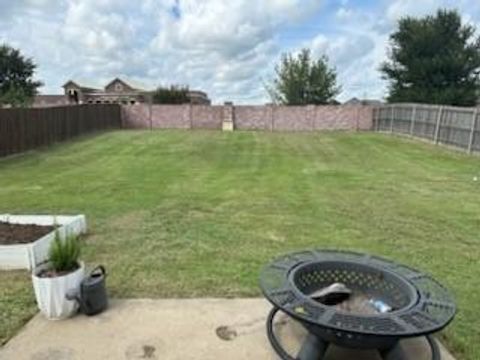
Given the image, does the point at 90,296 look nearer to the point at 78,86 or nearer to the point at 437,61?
the point at 437,61

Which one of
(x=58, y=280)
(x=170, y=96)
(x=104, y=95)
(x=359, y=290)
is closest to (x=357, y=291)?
(x=359, y=290)

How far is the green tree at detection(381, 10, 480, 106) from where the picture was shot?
26250mm

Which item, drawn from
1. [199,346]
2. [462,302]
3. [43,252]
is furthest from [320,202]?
[199,346]

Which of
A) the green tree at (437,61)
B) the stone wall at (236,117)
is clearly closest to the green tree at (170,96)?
the stone wall at (236,117)

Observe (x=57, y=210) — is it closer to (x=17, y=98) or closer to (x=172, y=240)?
(x=172, y=240)

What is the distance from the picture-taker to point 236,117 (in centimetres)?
2586

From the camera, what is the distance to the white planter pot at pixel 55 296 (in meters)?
3.07

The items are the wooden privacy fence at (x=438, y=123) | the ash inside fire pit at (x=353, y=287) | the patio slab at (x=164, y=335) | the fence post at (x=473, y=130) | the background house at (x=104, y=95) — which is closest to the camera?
the patio slab at (x=164, y=335)

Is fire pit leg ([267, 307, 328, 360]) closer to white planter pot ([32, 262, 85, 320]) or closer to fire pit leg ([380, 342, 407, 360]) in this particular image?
fire pit leg ([380, 342, 407, 360])

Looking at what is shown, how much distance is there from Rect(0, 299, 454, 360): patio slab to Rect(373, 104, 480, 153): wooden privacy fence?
38.8ft

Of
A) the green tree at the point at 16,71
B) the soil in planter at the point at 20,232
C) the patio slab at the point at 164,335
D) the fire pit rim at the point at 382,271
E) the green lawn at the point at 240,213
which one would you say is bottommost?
the green lawn at the point at 240,213

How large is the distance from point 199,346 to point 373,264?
125 centimetres

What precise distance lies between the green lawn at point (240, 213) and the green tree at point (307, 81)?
23.2 metres

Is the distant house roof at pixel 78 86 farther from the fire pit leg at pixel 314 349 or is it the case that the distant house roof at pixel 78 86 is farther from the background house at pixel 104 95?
the fire pit leg at pixel 314 349
